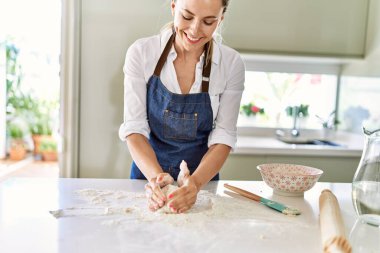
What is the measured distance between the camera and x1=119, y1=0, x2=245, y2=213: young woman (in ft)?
4.30

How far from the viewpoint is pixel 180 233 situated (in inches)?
32.9

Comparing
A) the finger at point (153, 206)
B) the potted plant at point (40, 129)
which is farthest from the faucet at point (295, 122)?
the potted plant at point (40, 129)

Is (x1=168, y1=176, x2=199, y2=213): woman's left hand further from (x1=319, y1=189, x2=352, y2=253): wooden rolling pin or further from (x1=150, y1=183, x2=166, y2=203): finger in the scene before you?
(x1=319, y1=189, x2=352, y2=253): wooden rolling pin

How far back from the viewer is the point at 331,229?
0.79 metres

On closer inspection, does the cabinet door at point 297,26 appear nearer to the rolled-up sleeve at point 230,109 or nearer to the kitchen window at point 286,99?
the kitchen window at point 286,99

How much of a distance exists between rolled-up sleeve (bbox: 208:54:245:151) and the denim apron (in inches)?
1.7

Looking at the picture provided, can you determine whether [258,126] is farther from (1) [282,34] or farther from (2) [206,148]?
(2) [206,148]

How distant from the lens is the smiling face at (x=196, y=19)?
1148 millimetres

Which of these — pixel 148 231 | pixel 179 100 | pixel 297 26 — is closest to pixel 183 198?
pixel 148 231

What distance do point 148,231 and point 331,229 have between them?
0.38 meters

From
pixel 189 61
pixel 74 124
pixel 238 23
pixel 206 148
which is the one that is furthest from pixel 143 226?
pixel 238 23

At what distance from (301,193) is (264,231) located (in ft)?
1.13

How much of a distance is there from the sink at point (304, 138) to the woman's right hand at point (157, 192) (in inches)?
64.2

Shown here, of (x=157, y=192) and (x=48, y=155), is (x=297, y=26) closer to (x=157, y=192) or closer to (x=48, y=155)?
(x=157, y=192)
